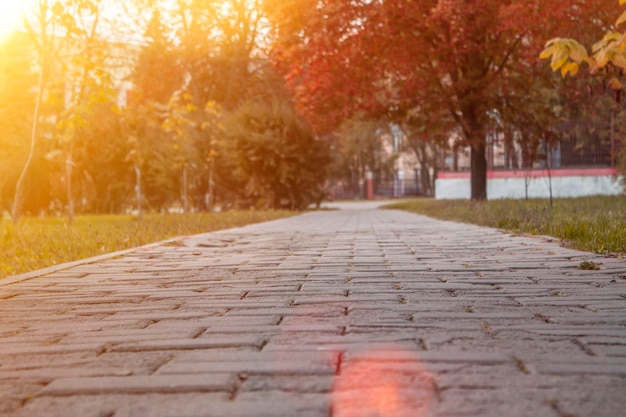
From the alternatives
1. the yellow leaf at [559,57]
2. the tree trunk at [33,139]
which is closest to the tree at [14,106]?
the tree trunk at [33,139]

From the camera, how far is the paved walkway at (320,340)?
2424 mm

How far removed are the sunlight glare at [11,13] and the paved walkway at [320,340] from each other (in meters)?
9.28

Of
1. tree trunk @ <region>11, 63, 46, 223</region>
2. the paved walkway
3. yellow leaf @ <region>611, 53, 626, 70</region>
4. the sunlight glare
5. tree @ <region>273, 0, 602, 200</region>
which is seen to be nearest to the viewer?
the paved walkway

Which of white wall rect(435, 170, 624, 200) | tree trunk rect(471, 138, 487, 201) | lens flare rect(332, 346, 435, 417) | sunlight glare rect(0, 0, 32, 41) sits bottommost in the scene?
white wall rect(435, 170, 624, 200)

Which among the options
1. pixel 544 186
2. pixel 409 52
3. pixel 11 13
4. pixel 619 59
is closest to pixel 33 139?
pixel 11 13

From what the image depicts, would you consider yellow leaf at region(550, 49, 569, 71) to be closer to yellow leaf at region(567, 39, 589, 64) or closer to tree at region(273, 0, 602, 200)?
yellow leaf at region(567, 39, 589, 64)

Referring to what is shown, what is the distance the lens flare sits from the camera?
7.59 feet

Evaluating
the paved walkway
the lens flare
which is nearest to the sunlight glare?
the paved walkway

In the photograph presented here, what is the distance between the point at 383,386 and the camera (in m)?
2.56

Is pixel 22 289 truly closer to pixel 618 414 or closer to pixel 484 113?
pixel 618 414

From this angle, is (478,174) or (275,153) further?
(275,153)

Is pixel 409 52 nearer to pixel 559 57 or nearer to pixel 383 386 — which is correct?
pixel 559 57

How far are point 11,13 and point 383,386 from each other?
13.8m

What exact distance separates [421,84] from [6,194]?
43.1ft
